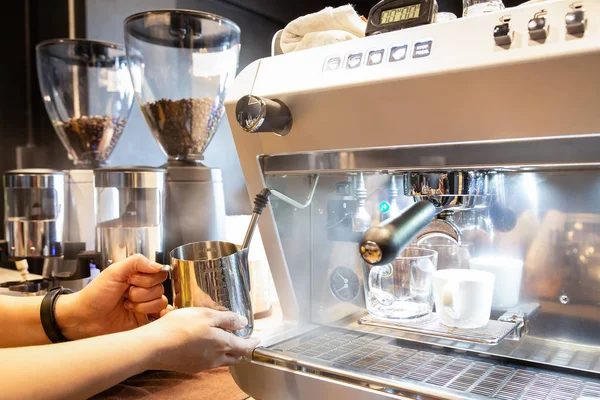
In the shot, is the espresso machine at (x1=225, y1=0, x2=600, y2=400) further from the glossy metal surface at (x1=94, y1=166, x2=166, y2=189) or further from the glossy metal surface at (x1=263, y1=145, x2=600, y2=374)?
→ the glossy metal surface at (x1=94, y1=166, x2=166, y2=189)

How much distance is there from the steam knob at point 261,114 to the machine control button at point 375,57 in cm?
13

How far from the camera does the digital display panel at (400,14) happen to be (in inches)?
25.8

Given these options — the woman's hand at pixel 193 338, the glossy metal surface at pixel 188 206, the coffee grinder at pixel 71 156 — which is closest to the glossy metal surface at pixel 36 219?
the coffee grinder at pixel 71 156

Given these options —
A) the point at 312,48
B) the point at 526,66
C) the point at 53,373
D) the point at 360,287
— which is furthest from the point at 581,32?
the point at 53,373

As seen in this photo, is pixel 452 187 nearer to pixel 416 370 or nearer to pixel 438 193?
pixel 438 193

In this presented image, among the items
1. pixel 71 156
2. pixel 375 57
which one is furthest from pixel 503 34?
pixel 71 156

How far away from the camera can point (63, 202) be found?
4.54 ft

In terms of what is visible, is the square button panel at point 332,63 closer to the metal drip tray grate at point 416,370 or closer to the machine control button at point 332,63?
the machine control button at point 332,63

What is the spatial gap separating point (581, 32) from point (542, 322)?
41 centimetres

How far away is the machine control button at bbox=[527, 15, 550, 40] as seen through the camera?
518 mm

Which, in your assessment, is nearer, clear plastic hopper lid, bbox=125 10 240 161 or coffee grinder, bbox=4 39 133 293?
clear plastic hopper lid, bbox=125 10 240 161

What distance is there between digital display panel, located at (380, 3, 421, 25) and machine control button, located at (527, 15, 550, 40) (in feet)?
0.53

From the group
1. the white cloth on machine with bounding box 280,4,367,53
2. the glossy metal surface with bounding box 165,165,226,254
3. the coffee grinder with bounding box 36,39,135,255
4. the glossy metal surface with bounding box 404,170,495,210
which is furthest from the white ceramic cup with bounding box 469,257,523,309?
the coffee grinder with bounding box 36,39,135,255

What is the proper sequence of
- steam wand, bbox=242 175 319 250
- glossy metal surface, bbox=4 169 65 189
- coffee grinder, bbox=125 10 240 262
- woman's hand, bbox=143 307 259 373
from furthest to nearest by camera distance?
glossy metal surface, bbox=4 169 65 189, coffee grinder, bbox=125 10 240 262, steam wand, bbox=242 175 319 250, woman's hand, bbox=143 307 259 373
